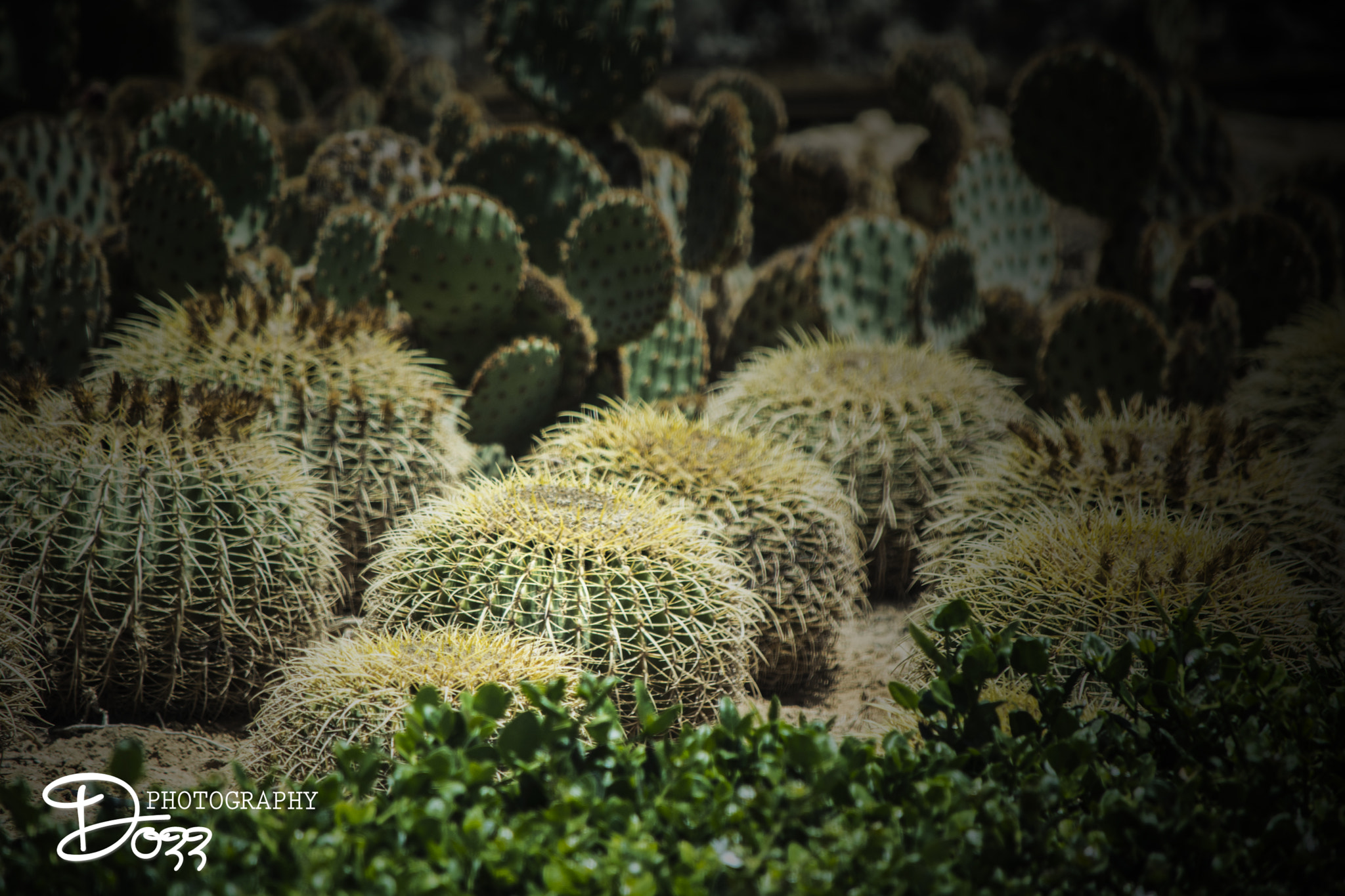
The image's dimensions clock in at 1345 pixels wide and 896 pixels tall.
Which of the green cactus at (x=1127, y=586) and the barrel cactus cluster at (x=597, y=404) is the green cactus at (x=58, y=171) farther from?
the green cactus at (x=1127, y=586)

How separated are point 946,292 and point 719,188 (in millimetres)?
1453

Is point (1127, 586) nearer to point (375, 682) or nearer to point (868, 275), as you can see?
point (375, 682)

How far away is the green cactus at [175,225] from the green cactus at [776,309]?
2.95m

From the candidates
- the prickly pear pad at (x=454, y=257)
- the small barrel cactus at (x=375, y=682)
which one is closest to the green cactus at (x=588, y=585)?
the small barrel cactus at (x=375, y=682)

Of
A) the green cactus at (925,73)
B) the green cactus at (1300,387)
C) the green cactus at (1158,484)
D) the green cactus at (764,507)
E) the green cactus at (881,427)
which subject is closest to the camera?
the green cactus at (1158,484)

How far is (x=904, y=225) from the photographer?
571 centimetres

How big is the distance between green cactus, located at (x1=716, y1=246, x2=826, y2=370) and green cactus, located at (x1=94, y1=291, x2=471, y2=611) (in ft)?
8.22

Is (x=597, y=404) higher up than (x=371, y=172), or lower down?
lower down

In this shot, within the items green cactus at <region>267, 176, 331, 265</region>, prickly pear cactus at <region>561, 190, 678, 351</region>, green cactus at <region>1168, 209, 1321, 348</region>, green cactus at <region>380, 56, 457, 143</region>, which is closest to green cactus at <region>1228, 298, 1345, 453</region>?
green cactus at <region>1168, 209, 1321, 348</region>

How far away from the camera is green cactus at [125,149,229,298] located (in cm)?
412

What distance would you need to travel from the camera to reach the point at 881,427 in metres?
3.88

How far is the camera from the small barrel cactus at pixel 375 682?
2133mm

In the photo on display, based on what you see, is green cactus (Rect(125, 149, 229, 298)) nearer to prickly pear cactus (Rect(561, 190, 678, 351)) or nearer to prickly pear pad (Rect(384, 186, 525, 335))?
prickly pear pad (Rect(384, 186, 525, 335))
